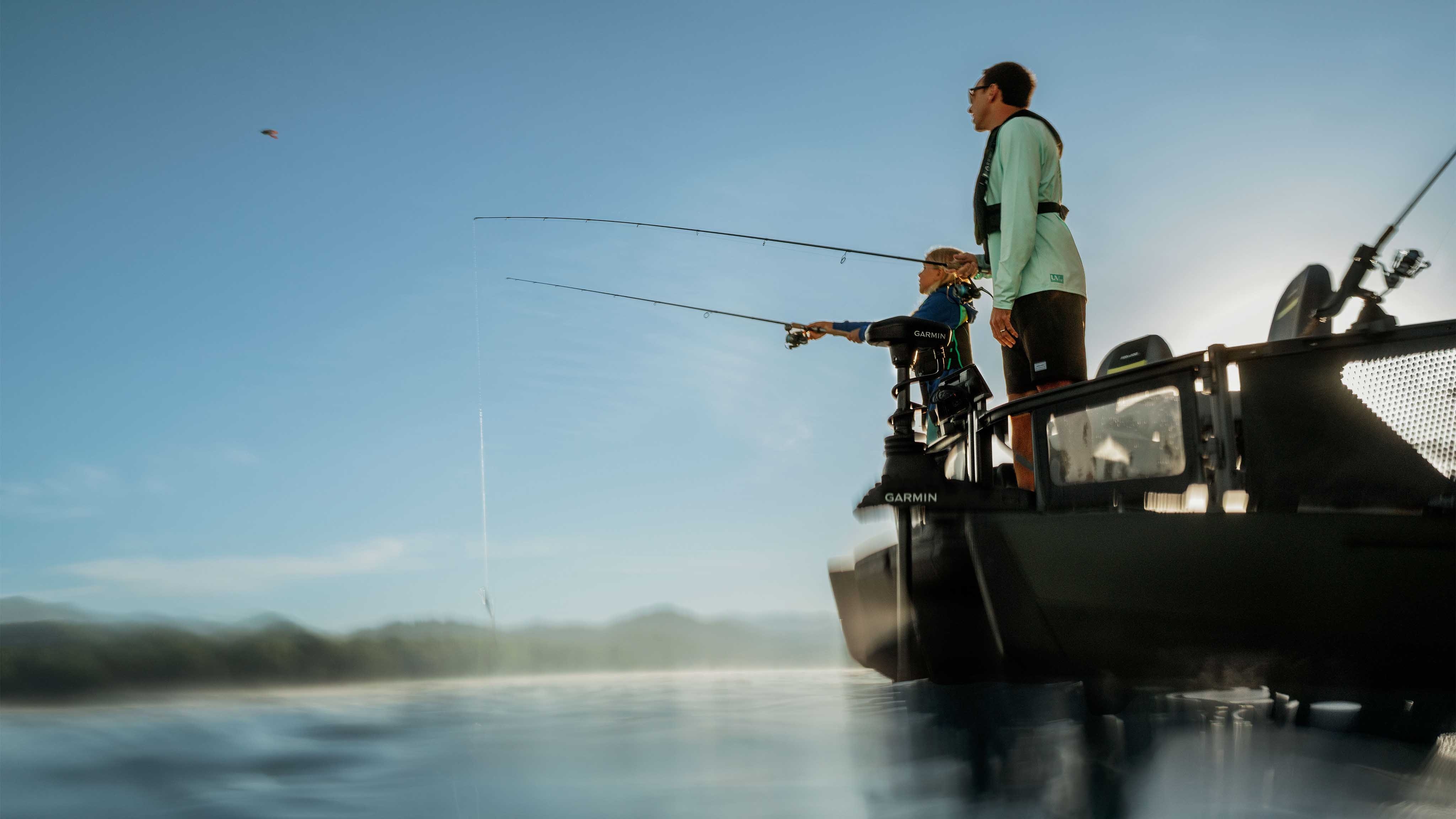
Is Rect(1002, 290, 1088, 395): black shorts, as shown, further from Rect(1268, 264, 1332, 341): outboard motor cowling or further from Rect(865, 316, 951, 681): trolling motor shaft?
Rect(1268, 264, 1332, 341): outboard motor cowling

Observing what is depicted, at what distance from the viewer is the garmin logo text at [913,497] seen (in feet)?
9.23

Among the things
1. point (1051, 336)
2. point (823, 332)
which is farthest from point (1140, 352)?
point (823, 332)

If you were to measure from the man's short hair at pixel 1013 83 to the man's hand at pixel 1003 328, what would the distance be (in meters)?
0.90

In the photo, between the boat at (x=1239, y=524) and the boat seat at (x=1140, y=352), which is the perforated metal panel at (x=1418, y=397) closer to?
the boat at (x=1239, y=524)

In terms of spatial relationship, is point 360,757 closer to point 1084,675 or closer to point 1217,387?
point 1084,675

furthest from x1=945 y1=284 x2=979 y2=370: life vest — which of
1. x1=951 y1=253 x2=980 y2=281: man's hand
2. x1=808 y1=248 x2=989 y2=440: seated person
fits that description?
x1=951 y1=253 x2=980 y2=281: man's hand

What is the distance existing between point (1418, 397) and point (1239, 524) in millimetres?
583

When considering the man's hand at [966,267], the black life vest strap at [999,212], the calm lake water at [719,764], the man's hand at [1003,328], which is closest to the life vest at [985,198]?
the black life vest strap at [999,212]

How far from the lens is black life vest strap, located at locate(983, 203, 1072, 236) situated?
3.46 metres

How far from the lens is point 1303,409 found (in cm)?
248

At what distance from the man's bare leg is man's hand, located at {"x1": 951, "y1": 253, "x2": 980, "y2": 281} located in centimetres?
130

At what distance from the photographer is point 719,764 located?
2.33 metres

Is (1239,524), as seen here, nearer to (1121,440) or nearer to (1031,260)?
(1121,440)

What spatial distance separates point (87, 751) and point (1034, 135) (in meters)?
3.58
